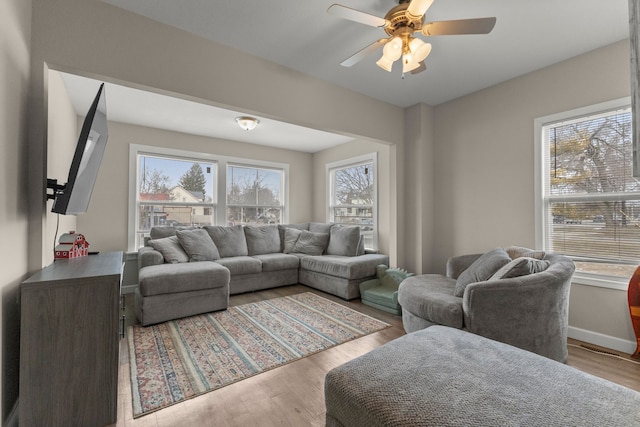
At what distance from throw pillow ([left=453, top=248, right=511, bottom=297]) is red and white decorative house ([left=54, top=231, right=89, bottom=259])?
304cm

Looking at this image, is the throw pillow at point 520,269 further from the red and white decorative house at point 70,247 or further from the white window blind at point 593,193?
the red and white decorative house at point 70,247

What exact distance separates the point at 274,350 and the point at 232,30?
2.63 m

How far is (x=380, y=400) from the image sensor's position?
0.99 meters

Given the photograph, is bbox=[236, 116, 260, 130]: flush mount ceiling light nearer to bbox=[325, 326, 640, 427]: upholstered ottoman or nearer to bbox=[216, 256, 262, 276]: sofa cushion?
bbox=[216, 256, 262, 276]: sofa cushion

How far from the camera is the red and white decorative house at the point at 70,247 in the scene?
211 centimetres

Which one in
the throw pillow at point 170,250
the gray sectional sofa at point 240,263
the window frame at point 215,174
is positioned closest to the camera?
the gray sectional sofa at point 240,263

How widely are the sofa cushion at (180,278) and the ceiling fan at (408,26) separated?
8.92 feet

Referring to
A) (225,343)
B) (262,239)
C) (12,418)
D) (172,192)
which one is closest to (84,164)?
(12,418)

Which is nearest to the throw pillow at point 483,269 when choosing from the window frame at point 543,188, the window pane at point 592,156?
the window frame at point 543,188

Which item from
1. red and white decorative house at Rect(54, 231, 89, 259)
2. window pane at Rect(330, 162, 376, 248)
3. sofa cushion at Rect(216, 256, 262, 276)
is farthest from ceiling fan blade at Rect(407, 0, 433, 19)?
sofa cushion at Rect(216, 256, 262, 276)

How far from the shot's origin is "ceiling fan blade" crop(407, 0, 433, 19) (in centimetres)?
157

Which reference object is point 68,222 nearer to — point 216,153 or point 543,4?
point 216,153

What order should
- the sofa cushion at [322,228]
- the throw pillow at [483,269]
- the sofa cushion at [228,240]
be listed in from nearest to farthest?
the throw pillow at [483,269] < the sofa cushion at [228,240] < the sofa cushion at [322,228]

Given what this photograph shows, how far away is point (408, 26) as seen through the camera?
182 centimetres
